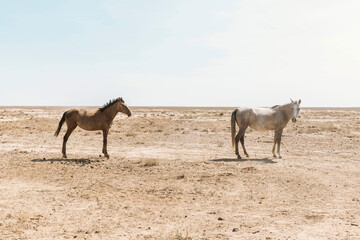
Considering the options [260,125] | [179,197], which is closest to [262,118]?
[260,125]

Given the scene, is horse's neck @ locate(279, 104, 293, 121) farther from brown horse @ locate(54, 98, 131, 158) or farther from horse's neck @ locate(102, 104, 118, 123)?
horse's neck @ locate(102, 104, 118, 123)

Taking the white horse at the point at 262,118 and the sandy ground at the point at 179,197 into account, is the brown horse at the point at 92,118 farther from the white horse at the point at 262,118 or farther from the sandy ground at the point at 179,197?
the white horse at the point at 262,118

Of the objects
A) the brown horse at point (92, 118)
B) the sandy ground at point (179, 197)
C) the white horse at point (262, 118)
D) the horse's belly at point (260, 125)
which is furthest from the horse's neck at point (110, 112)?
the horse's belly at point (260, 125)

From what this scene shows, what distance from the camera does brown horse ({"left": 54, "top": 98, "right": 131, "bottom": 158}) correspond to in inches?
565

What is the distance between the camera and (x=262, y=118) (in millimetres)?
15203

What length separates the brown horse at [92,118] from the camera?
14359mm

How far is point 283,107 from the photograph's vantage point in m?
15.6

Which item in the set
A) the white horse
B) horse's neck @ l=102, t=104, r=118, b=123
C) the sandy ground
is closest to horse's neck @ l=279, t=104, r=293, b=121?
the white horse

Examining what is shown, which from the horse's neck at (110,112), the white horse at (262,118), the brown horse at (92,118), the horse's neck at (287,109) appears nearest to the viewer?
the brown horse at (92,118)

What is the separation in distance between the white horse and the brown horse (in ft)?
16.6

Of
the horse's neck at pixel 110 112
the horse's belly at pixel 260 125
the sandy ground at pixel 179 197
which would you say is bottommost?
the sandy ground at pixel 179 197

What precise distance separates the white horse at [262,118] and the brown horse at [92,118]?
16.6 ft

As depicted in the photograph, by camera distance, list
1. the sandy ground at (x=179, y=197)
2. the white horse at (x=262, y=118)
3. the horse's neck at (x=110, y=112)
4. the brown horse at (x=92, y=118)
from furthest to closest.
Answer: the white horse at (x=262, y=118) → the horse's neck at (x=110, y=112) → the brown horse at (x=92, y=118) → the sandy ground at (x=179, y=197)

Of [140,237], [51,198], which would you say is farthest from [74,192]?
[140,237]
